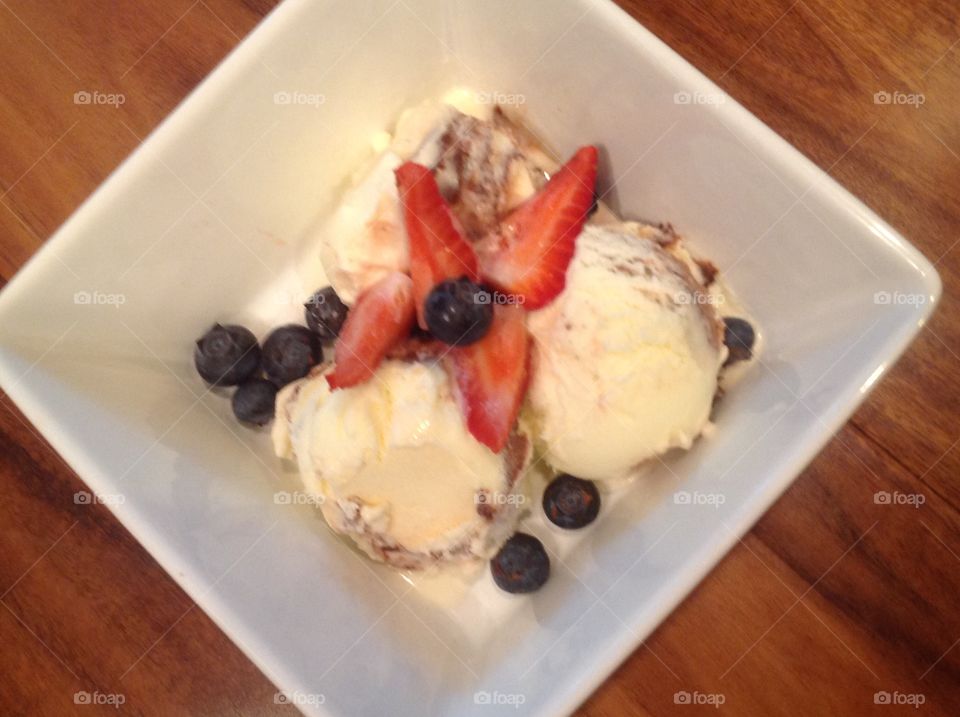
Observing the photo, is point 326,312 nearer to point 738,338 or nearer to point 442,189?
point 442,189

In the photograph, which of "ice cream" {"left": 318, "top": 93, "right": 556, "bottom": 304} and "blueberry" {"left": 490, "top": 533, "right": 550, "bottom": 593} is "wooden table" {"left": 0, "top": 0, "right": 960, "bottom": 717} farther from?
"ice cream" {"left": 318, "top": 93, "right": 556, "bottom": 304}

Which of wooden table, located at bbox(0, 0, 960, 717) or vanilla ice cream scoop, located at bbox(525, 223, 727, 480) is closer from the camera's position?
vanilla ice cream scoop, located at bbox(525, 223, 727, 480)

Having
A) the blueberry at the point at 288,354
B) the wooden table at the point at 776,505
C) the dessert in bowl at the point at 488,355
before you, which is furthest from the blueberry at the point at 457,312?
the wooden table at the point at 776,505

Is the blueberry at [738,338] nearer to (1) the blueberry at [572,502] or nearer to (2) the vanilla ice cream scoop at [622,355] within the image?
(2) the vanilla ice cream scoop at [622,355]

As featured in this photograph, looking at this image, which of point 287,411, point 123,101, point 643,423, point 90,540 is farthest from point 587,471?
point 123,101

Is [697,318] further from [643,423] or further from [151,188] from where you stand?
[151,188]

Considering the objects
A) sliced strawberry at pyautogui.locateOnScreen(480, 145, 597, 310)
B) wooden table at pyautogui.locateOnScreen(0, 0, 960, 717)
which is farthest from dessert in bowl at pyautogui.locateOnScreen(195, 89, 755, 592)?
wooden table at pyautogui.locateOnScreen(0, 0, 960, 717)

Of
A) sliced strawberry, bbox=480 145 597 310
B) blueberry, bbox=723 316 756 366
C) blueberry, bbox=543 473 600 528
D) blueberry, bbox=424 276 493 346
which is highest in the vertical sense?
blueberry, bbox=723 316 756 366

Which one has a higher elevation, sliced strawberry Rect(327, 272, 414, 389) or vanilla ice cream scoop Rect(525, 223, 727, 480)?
vanilla ice cream scoop Rect(525, 223, 727, 480)
